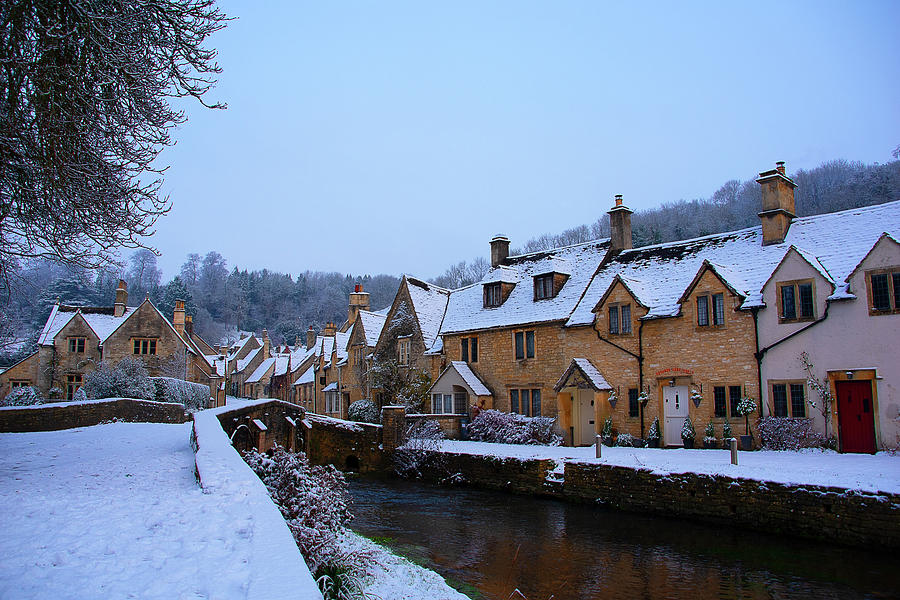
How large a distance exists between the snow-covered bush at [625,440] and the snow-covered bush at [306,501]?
16084 millimetres

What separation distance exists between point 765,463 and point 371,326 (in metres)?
29.9

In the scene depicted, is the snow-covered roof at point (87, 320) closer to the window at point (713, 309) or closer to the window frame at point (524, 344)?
the window frame at point (524, 344)

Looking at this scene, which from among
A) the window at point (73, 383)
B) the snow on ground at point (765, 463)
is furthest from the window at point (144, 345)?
the snow on ground at point (765, 463)

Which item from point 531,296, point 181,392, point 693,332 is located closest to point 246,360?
point 181,392

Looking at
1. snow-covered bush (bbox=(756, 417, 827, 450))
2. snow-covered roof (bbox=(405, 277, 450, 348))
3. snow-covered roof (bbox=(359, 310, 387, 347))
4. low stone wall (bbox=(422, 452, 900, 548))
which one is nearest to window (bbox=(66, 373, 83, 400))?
snow-covered roof (bbox=(359, 310, 387, 347))

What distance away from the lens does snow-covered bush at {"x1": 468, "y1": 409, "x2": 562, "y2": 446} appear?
28.5 meters

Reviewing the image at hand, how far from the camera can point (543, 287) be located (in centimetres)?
3278

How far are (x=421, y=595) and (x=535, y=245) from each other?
8984 cm

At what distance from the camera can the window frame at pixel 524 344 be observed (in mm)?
31047

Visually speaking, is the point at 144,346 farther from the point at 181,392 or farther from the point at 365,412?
the point at 365,412

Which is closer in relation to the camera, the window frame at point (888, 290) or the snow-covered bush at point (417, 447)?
the window frame at point (888, 290)

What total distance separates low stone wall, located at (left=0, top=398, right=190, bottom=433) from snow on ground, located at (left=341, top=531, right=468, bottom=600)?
14.4 m

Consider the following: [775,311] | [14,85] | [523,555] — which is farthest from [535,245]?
[14,85]

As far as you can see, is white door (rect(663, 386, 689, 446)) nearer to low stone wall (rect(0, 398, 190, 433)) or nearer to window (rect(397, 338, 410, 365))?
window (rect(397, 338, 410, 365))
